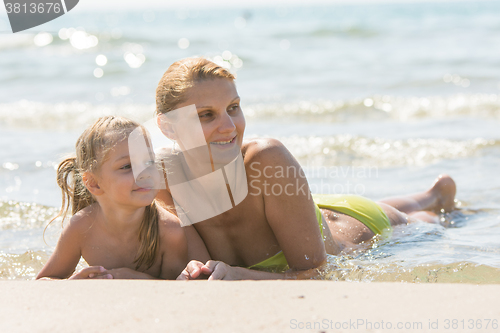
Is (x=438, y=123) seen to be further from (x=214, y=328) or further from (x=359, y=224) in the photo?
(x=214, y=328)

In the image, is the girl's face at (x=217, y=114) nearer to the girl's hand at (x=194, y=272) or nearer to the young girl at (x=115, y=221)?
the young girl at (x=115, y=221)

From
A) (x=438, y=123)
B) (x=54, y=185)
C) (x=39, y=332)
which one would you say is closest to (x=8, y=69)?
(x=54, y=185)

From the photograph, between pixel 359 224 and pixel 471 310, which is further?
pixel 359 224

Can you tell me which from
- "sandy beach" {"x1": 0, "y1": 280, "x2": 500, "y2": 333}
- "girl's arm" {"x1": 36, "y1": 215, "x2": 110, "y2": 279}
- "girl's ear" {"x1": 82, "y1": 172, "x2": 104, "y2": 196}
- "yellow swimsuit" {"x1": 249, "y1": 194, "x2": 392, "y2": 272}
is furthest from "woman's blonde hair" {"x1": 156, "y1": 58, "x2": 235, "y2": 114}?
"yellow swimsuit" {"x1": 249, "y1": 194, "x2": 392, "y2": 272}

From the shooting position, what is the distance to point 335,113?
28.6ft

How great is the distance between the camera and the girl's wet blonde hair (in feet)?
9.53

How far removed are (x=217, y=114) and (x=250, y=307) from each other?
3.81 feet

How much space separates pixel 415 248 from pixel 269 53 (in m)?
12.1

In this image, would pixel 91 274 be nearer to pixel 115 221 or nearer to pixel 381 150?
pixel 115 221

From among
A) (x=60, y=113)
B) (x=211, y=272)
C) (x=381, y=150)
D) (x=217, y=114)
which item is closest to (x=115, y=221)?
(x=211, y=272)

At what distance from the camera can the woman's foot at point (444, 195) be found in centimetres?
472

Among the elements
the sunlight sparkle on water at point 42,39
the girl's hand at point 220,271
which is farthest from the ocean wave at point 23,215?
the sunlight sparkle on water at point 42,39

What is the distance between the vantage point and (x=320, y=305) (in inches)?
83.2

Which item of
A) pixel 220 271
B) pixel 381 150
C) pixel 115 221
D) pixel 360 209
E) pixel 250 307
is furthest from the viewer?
pixel 381 150
